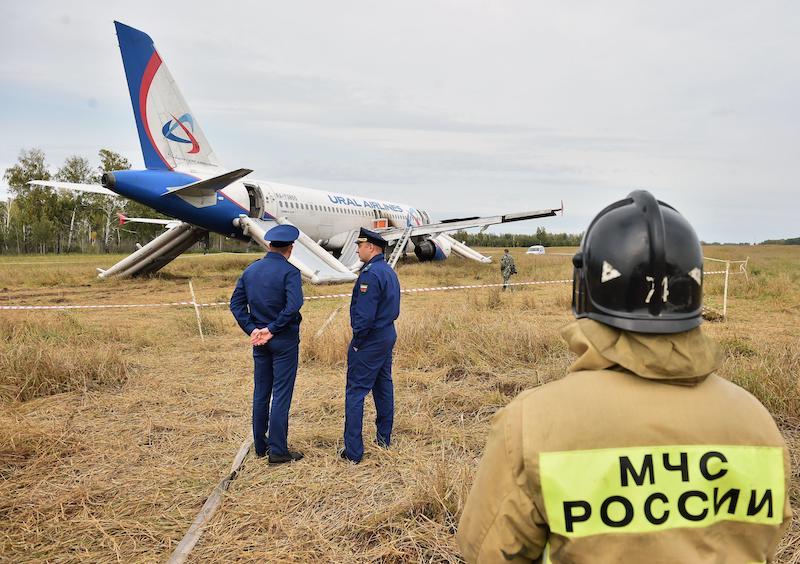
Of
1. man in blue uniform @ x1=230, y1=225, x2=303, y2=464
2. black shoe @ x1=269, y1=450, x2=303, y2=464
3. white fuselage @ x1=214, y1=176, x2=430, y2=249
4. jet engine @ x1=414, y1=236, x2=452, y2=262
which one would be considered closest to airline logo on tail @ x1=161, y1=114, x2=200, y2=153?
white fuselage @ x1=214, y1=176, x2=430, y2=249

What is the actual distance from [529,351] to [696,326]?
5.89 meters

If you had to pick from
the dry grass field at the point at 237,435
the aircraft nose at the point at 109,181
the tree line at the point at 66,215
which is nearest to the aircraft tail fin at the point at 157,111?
the aircraft nose at the point at 109,181

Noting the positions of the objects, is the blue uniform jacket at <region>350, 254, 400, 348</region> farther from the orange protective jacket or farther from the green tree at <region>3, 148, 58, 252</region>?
the green tree at <region>3, 148, 58, 252</region>

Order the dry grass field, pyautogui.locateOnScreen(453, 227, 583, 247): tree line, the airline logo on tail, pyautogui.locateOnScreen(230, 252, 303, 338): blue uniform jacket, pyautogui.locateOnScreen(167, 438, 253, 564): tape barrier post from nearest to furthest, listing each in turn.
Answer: pyautogui.locateOnScreen(167, 438, 253, 564): tape barrier post < the dry grass field < pyautogui.locateOnScreen(230, 252, 303, 338): blue uniform jacket < the airline logo on tail < pyautogui.locateOnScreen(453, 227, 583, 247): tree line

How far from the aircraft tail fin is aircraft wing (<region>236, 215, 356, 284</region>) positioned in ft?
7.44

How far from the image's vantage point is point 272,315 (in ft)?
14.6

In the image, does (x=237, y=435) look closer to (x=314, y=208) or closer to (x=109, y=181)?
(x=109, y=181)

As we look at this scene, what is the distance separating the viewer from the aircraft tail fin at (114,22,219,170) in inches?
581

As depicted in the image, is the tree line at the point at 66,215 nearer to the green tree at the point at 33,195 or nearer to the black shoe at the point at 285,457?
the green tree at the point at 33,195

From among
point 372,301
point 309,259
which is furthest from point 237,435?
point 309,259

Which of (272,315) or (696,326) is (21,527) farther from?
(696,326)

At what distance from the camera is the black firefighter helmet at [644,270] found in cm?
127

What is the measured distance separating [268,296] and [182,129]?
1344 cm

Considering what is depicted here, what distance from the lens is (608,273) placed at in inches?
53.2
